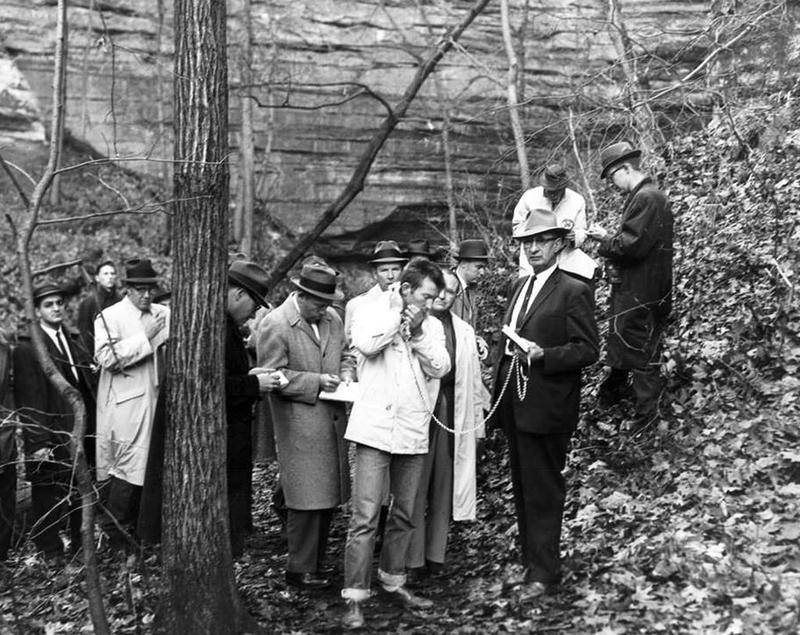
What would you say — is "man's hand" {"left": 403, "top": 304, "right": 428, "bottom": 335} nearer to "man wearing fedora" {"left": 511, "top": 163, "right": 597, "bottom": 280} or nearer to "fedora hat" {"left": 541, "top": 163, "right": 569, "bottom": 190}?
"man wearing fedora" {"left": 511, "top": 163, "right": 597, "bottom": 280}

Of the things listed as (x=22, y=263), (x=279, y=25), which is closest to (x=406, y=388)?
(x=22, y=263)

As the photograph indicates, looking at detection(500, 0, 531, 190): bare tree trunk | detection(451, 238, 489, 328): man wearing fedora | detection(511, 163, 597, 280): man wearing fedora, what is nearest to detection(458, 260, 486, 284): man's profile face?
detection(451, 238, 489, 328): man wearing fedora

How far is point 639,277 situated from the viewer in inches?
298

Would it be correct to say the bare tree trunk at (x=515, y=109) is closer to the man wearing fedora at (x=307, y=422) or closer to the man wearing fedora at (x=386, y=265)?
the man wearing fedora at (x=386, y=265)

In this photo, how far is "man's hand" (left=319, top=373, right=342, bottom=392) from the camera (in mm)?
7000

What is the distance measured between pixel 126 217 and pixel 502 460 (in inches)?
547

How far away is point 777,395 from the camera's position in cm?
722

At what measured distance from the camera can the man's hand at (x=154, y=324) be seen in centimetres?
842

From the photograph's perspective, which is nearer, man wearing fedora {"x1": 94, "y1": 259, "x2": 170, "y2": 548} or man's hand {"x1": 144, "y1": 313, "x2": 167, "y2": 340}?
man wearing fedora {"x1": 94, "y1": 259, "x2": 170, "y2": 548}

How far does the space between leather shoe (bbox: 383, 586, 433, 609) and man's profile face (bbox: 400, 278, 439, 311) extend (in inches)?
74.9

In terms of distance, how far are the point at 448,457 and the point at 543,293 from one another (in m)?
1.42

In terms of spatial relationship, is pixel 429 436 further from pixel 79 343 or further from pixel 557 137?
pixel 557 137

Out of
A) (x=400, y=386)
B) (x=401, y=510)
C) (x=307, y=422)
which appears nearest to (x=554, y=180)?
(x=400, y=386)

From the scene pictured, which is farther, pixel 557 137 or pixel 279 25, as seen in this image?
pixel 279 25
